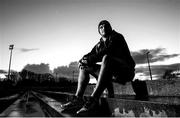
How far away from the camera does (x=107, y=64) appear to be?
2125 mm

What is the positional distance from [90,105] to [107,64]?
1.99ft

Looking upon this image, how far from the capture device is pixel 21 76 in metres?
129

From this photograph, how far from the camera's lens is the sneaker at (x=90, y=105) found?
173 cm

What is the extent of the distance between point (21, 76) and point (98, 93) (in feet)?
459

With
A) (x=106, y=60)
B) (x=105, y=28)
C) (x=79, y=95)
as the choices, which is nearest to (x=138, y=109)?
(x=106, y=60)

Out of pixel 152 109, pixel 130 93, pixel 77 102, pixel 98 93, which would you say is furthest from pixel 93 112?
pixel 130 93

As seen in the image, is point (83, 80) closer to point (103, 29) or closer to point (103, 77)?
point (103, 77)

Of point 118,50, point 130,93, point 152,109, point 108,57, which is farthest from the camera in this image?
point 130,93

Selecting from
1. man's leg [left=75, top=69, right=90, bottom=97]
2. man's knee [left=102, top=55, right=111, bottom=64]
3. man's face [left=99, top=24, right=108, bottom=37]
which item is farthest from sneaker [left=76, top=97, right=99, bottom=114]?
man's face [left=99, top=24, right=108, bottom=37]

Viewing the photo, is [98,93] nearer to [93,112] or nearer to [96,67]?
[93,112]

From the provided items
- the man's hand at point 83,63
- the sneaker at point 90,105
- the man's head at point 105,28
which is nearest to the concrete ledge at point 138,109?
the sneaker at point 90,105

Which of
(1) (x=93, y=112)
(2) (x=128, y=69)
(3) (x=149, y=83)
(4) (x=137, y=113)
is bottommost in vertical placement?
(1) (x=93, y=112)

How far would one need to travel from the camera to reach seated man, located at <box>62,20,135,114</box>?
6.95ft

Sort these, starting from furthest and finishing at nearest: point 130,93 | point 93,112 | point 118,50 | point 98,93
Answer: point 130,93 → point 118,50 → point 98,93 → point 93,112
